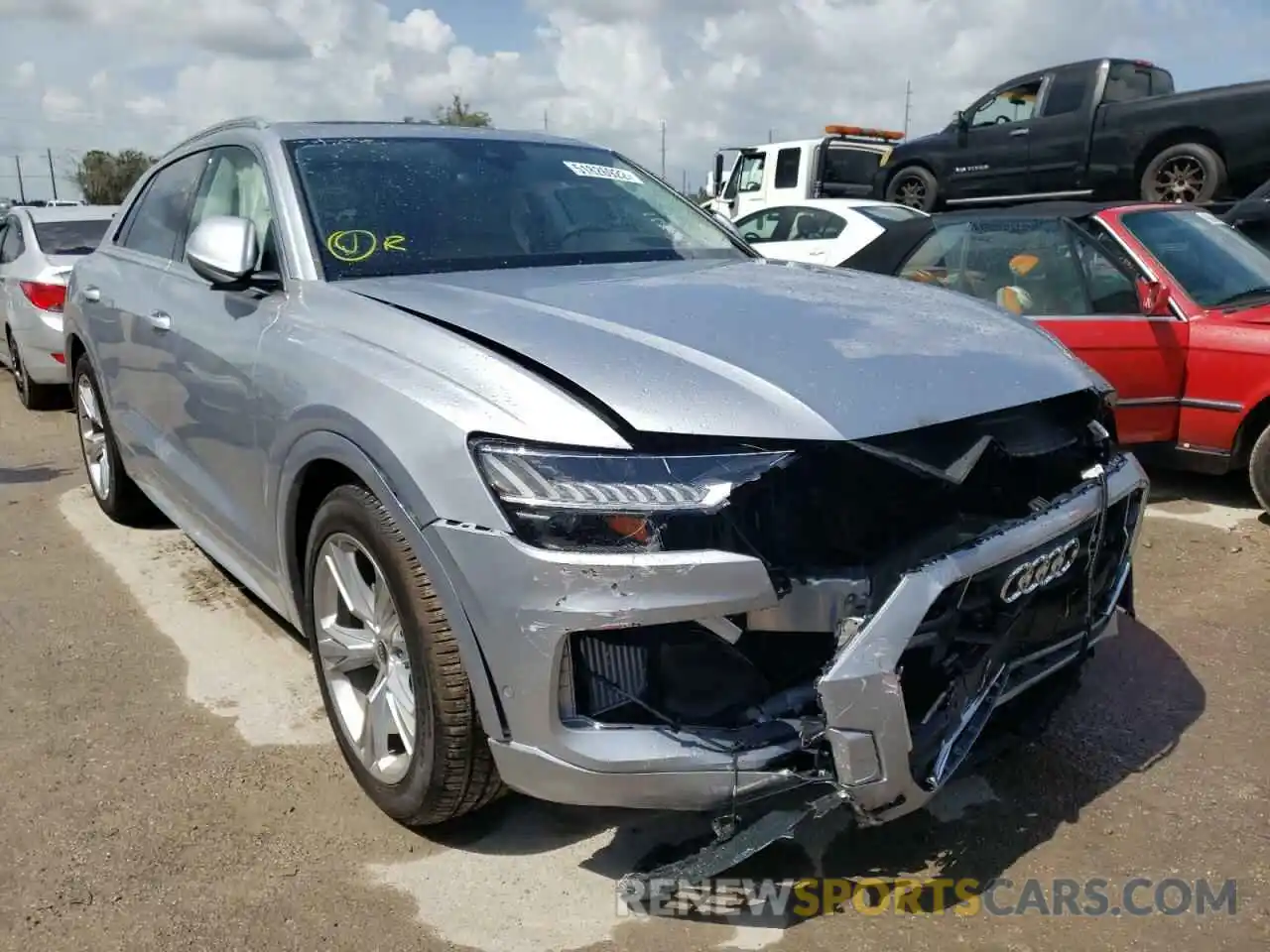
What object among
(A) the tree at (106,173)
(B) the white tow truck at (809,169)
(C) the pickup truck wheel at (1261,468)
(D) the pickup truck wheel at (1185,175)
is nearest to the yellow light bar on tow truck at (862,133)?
(B) the white tow truck at (809,169)

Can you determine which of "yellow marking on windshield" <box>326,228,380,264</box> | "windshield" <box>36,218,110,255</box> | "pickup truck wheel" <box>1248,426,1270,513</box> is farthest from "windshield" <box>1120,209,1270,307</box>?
"windshield" <box>36,218,110,255</box>

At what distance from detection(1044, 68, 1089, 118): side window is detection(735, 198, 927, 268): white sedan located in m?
1.77

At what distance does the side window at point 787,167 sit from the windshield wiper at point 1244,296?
10391mm

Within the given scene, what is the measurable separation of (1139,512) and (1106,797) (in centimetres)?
75

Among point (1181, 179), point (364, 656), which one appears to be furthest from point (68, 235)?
point (1181, 179)

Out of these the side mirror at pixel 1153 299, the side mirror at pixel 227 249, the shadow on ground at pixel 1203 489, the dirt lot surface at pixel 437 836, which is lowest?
the shadow on ground at pixel 1203 489

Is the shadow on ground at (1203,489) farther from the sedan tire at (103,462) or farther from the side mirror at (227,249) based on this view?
the sedan tire at (103,462)

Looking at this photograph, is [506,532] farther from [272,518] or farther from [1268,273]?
[1268,273]

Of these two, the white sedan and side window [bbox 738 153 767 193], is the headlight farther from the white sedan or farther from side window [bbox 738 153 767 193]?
side window [bbox 738 153 767 193]

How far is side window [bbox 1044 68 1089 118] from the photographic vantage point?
11.2 m

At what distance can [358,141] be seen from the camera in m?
3.62

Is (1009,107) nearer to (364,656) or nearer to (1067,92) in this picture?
(1067,92)

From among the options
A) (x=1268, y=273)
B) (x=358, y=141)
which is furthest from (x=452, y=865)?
(x=1268, y=273)

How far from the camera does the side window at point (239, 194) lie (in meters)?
3.37
